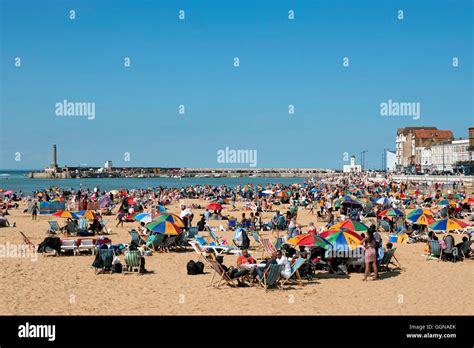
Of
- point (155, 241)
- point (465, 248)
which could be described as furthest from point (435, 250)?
point (155, 241)

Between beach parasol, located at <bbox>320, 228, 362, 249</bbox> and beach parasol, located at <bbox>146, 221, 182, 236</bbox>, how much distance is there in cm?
438

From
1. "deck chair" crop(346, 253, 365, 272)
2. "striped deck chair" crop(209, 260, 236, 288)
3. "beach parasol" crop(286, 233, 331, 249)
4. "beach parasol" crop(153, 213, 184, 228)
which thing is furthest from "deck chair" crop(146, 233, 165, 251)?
"deck chair" crop(346, 253, 365, 272)

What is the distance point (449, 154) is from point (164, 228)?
66918mm

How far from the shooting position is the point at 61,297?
954 centimetres

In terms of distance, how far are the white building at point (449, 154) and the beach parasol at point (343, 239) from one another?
2359 inches

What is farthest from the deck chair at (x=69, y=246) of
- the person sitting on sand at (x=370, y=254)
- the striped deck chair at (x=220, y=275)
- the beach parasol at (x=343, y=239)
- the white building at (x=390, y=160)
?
the white building at (x=390, y=160)

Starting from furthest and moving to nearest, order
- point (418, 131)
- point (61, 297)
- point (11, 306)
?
point (418, 131) < point (61, 297) < point (11, 306)

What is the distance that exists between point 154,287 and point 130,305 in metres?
1.44

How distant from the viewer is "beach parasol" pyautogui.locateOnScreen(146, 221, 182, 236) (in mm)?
13800

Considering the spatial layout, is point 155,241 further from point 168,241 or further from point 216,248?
point 216,248

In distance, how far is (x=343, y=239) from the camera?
11.4m

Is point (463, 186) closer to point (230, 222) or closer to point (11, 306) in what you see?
point (230, 222)

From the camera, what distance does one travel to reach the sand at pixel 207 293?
867 centimetres
